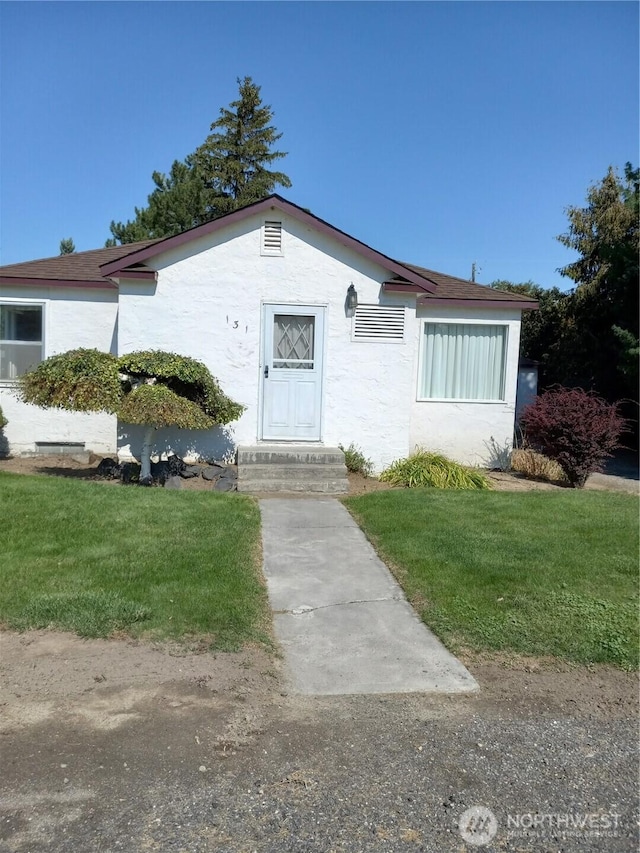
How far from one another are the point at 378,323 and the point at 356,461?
7.39 ft

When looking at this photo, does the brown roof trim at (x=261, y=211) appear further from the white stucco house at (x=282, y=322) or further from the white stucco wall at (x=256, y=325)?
the white stucco wall at (x=256, y=325)

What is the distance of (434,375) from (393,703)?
8.98m

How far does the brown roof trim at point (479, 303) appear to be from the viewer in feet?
38.3

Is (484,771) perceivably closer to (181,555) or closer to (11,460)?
(181,555)

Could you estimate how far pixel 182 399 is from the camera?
354 inches

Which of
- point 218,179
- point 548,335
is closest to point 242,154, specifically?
point 218,179

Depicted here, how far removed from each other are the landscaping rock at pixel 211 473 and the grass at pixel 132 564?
1370 mm

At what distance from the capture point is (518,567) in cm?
582

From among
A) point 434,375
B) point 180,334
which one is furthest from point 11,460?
point 434,375

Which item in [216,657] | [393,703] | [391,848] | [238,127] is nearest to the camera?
[391,848]

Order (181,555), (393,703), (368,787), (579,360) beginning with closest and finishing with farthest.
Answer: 1. (368,787)
2. (393,703)
3. (181,555)
4. (579,360)

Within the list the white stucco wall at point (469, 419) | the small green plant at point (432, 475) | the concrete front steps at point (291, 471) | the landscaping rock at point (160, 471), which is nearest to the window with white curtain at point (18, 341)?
the landscaping rock at point (160, 471)

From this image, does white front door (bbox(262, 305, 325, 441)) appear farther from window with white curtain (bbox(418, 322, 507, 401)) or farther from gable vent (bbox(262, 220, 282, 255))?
window with white curtain (bbox(418, 322, 507, 401))

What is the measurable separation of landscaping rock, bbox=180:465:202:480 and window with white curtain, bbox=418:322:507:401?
4495 mm
